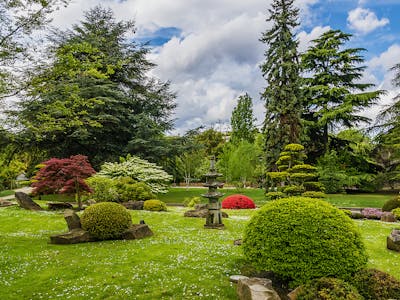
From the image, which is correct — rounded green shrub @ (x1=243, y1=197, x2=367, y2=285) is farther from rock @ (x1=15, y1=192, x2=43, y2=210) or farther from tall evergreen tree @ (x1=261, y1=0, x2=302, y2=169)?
tall evergreen tree @ (x1=261, y1=0, x2=302, y2=169)

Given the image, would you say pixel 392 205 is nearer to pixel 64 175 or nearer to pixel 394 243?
pixel 394 243

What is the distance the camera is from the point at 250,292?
4730mm

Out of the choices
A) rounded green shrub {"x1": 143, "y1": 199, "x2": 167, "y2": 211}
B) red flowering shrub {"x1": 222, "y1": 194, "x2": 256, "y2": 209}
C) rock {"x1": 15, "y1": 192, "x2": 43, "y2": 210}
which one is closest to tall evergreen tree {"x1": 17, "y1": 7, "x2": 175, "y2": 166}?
rock {"x1": 15, "y1": 192, "x2": 43, "y2": 210}

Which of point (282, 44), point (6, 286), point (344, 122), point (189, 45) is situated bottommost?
point (6, 286)

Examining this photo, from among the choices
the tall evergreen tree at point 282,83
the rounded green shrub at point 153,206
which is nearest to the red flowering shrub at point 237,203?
the tall evergreen tree at point 282,83

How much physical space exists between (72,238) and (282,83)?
59.3 feet

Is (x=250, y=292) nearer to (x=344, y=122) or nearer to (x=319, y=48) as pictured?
(x=344, y=122)

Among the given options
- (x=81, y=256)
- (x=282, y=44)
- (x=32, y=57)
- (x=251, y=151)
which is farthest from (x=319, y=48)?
(x=81, y=256)

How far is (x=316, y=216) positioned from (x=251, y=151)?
91.4ft

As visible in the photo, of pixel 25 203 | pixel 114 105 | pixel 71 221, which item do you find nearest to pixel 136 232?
pixel 71 221

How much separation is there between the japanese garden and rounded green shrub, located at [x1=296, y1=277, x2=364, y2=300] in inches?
0.7

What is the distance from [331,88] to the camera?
2888cm

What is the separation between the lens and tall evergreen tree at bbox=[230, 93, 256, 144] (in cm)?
4216

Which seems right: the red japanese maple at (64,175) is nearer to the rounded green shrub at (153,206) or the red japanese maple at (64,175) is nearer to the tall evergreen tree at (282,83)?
the rounded green shrub at (153,206)
